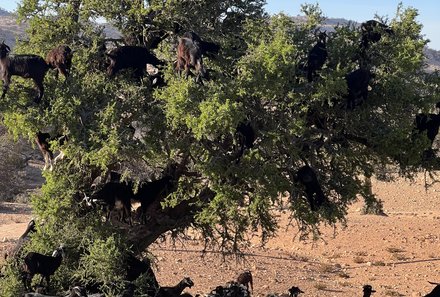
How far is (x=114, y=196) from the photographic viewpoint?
339 inches

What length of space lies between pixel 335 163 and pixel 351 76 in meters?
1.46

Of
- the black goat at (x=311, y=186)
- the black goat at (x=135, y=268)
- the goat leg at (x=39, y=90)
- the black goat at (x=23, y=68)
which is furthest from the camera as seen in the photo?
the black goat at (x=135, y=268)

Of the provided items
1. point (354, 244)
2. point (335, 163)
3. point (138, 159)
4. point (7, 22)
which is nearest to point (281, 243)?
point (354, 244)

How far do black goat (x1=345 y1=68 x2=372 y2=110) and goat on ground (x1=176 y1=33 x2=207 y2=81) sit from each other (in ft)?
5.73

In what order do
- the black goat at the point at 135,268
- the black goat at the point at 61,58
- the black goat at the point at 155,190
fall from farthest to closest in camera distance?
the black goat at the point at 155,190
the black goat at the point at 135,268
the black goat at the point at 61,58

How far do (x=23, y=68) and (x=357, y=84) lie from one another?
417 cm

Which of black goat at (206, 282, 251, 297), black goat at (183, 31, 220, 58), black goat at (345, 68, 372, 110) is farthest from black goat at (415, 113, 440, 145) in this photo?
black goat at (206, 282, 251, 297)

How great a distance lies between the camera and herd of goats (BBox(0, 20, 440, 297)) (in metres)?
7.48

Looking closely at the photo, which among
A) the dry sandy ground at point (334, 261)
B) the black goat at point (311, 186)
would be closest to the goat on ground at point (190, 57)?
the black goat at point (311, 186)

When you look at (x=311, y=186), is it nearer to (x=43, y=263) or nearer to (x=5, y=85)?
(x=43, y=263)

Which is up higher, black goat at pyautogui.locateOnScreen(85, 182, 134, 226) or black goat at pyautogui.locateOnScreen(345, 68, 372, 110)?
black goat at pyautogui.locateOnScreen(345, 68, 372, 110)

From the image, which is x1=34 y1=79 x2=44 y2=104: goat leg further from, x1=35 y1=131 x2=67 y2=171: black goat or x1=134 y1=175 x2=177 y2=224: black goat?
x1=134 y1=175 x2=177 y2=224: black goat

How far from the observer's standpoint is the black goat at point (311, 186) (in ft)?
25.1

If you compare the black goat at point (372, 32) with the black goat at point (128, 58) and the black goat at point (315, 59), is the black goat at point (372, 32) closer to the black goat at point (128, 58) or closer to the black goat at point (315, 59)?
the black goat at point (315, 59)
